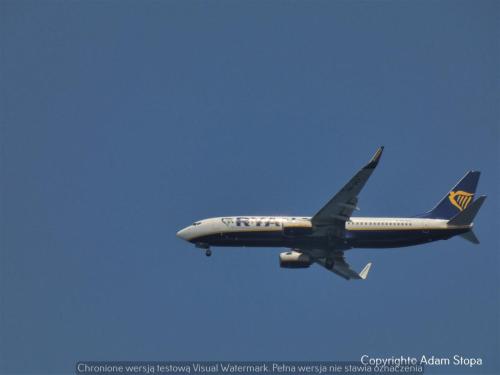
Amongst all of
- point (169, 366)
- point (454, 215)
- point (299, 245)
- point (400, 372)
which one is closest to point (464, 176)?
point (454, 215)

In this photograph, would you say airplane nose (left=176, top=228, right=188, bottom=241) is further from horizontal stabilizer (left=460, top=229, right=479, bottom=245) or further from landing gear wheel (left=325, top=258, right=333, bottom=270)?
horizontal stabilizer (left=460, top=229, right=479, bottom=245)

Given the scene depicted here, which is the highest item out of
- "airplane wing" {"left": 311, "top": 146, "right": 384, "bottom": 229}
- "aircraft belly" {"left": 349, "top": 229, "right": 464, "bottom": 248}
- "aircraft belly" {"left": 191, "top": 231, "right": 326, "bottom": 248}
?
"airplane wing" {"left": 311, "top": 146, "right": 384, "bottom": 229}

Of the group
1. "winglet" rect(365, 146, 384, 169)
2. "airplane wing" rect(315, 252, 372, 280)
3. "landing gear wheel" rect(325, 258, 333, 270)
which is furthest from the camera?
"airplane wing" rect(315, 252, 372, 280)

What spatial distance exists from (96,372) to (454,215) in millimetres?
38224

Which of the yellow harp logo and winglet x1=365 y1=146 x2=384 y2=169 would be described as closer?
winglet x1=365 y1=146 x2=384 y2=169

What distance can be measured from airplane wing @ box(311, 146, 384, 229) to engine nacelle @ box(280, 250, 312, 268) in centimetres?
513

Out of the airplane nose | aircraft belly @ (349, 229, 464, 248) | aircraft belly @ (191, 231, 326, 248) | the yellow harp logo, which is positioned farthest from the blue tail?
the airplane nose

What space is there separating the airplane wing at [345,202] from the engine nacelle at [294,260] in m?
5.13

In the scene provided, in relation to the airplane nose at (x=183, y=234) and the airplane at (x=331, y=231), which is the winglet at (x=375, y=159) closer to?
the airplane at (x=331, y=231)

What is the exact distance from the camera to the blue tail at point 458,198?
81125 millimetres

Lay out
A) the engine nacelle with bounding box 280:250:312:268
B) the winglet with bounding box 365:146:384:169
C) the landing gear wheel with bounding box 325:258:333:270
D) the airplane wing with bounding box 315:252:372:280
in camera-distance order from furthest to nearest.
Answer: the airplane wing with bounding box 315:252:372:280, the landing gear wheel with bounding box 325:258:333:270, the engine nacelle with bounding box 280:250:312:268, the winglet with bounding box 365:146:384:169

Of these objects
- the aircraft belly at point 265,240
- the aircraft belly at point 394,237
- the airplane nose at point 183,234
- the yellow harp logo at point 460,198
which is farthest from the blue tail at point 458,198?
the airplane nose at point 183,234

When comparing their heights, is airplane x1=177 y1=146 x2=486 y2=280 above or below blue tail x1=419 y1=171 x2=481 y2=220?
below

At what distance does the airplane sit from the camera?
7512 cm
